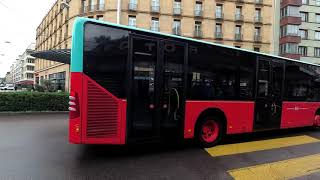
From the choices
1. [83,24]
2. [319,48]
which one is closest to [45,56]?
[83,24]

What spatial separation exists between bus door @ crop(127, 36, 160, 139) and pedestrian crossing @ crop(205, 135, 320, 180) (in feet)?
6.21

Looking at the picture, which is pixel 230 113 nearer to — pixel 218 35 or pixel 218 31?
pixel 218 35

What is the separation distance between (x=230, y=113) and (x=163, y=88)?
2572 millimetres

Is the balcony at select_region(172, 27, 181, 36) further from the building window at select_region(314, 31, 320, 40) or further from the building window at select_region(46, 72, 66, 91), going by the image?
the building window at select_region(314, 31, 320, 40)

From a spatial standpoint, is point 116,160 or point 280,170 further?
point 116,160

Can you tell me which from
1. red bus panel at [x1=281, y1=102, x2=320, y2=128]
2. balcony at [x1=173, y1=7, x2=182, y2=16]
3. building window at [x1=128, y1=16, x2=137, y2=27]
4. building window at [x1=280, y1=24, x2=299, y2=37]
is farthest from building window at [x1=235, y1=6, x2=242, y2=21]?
red bus panel at [x1=281, y1=102, x2=320, y2=128]

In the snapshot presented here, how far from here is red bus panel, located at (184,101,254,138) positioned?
8.23 m

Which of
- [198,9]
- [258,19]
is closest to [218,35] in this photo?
[198,9]

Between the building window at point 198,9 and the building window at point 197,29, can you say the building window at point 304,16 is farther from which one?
the building window at point 197,29

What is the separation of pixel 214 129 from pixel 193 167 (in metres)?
2.44

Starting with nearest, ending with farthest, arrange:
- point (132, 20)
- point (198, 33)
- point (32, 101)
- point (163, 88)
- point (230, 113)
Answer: point (163, 88), point (230, 113), point (32, 101), point (132, 20), point (198, 33)

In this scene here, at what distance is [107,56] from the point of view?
6918mm

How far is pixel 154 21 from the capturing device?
48031 mm

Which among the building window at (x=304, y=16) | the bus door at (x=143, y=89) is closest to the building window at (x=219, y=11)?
the building window at (x=304, y=16)
